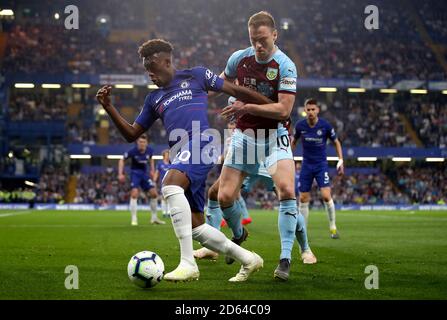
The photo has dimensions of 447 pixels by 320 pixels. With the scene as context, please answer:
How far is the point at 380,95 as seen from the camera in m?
47.8

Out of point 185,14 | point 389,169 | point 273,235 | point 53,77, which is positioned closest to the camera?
point 273,235

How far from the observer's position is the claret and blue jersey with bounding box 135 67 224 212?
632cm

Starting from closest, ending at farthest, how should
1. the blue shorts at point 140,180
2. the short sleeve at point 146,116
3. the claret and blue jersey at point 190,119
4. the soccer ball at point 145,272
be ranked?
the soccer ball at point 145,272
the claret and blue jersey at point 190,119
the short sleeve at point 146,116
the blue shorts at point 140,180

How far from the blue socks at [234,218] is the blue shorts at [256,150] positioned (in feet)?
1.97

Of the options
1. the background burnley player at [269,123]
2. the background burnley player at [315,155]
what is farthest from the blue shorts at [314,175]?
the background burnley player at [269,123]

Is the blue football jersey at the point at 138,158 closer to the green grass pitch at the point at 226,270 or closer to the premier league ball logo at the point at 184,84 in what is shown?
the green grass pitch at the point at 226,270

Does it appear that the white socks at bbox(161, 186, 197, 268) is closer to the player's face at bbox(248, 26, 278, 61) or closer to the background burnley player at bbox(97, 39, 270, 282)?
the background burnley player at bbox(97, 39, 270, 282)

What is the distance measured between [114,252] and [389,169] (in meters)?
38.4

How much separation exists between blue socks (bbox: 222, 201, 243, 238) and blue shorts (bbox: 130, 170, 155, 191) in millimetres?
10400

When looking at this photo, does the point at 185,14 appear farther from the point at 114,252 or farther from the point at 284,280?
the point at 284,280

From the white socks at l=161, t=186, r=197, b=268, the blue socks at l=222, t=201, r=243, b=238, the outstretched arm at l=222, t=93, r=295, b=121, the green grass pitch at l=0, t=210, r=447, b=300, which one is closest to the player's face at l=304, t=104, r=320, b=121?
the green grass pitch at l=0, t=210, r=447, b=300

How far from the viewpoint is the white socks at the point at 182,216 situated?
20.0 feet

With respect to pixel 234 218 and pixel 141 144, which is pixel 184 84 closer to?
pixel 234 218
